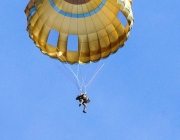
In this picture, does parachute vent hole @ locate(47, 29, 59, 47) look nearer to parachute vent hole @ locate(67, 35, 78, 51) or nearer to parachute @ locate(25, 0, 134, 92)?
parachute @ locate(25, 0, 134, 92)

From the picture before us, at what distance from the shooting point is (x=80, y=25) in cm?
4112

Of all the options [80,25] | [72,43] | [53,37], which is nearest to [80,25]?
[80,25]

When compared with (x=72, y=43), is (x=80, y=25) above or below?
above

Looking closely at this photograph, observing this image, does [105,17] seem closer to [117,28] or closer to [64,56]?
[117,28]

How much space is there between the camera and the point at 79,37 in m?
41.2

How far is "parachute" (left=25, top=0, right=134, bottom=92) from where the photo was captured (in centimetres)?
4072

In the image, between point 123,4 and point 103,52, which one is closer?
point 123,4

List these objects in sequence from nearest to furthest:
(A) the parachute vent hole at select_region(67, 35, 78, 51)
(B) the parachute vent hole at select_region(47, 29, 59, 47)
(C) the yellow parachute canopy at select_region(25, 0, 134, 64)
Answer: (C) the yellow parachute canopy at select_region(25, 0, 134, 64)
(B) the parachute vent hole at select_region(47, 29, 59, 47)
(A) the parachute vent hole at select_region(67, 35, 78, 51)

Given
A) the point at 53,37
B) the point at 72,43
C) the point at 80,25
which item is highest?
the point at 80,25

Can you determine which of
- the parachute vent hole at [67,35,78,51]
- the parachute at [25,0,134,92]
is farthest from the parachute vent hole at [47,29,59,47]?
the parachute vent hole at [67,35,78,51]

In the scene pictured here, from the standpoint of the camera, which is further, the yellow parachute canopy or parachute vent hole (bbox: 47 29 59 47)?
parachute vent hole (bbox: 47 29 59 47)

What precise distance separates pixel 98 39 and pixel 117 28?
1.41 meters

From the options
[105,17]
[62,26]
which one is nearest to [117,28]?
[105,17]

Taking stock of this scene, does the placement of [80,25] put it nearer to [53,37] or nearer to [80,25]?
[80,25]
